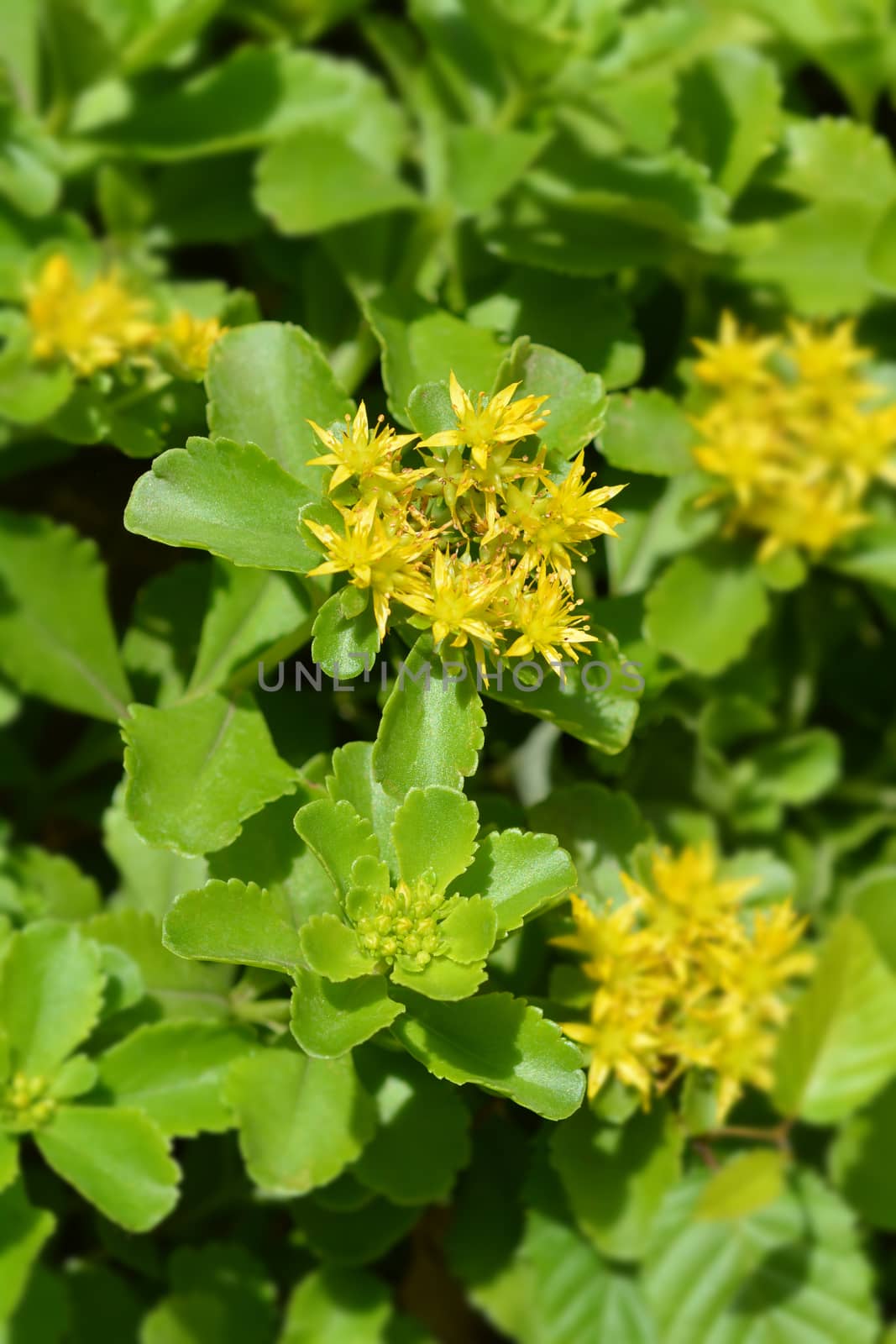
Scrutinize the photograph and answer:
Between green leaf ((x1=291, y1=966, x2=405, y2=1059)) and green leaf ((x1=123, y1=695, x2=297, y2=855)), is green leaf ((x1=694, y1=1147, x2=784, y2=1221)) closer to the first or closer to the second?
green leaf ((x1=291, y1=966, x2=405, y2=1059))

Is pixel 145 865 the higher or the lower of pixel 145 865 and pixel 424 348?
the lower

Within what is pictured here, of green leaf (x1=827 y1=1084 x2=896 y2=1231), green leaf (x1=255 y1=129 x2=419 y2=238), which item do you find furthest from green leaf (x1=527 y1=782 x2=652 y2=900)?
green leaf (x1=255 y1=129 x2=419 y2=238)

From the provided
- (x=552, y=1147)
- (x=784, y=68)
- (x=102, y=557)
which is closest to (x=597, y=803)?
(x=552, y=1147)

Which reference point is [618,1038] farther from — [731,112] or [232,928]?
[731,112]

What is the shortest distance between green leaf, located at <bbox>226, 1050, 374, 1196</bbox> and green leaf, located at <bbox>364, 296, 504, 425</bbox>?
1.92ft

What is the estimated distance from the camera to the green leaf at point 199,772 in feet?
3.52

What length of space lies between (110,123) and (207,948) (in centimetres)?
121

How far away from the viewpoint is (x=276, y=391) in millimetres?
1130

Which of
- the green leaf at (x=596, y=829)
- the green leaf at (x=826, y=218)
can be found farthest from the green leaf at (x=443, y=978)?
the green leaf at (x=826, y=218)

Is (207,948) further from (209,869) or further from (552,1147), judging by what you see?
(552,1147)

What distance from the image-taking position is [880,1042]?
4.92 feet

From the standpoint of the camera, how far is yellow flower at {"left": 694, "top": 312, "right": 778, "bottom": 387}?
1525mm

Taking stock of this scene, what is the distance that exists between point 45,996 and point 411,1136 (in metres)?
0.38

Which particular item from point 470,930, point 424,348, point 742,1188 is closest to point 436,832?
point 470,930
